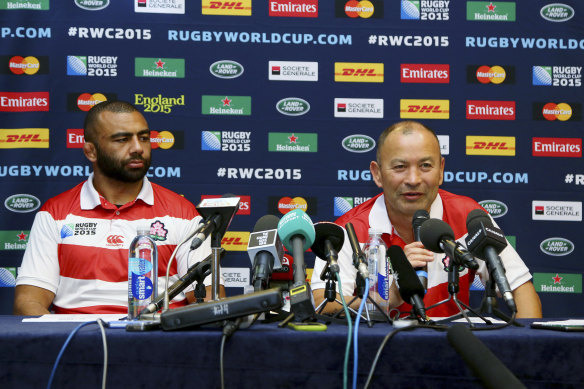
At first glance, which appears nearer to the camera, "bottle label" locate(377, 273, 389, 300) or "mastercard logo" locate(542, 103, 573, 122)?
"bottle label" locate(377, 273, 389, 300)

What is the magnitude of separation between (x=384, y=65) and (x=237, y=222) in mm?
1382

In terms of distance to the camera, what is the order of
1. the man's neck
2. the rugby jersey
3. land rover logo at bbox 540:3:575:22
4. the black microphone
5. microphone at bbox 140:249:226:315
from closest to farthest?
the black microphone
microphone at bbox 140:249:226:315
the rugby jersey
the man's neck
land rover logo at bbox 540:3:575:22

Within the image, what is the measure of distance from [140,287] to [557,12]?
3334 mm

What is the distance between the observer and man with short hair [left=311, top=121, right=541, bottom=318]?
2502 millimetres

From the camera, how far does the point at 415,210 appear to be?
8.54 feet

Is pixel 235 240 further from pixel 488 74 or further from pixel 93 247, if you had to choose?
pixel 488 74

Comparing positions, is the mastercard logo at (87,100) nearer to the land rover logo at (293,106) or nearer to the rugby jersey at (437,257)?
the land rover logo at (293,106)

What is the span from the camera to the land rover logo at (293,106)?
145 inches

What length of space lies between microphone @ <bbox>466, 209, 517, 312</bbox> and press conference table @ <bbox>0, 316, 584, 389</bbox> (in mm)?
120

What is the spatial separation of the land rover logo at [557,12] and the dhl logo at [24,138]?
129 inches

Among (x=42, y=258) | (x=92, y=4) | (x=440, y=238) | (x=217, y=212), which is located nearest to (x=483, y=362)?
(x=440, y=238)

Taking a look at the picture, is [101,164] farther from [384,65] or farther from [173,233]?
[384,65]

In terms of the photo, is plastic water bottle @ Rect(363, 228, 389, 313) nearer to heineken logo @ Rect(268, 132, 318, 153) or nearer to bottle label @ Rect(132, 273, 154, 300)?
bottle label @ Rect(132, 273, 154, 300)

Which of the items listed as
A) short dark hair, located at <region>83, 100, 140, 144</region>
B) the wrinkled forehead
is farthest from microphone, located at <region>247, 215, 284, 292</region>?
short dark hair, located at <region>83, 100, 140, 144</region>
